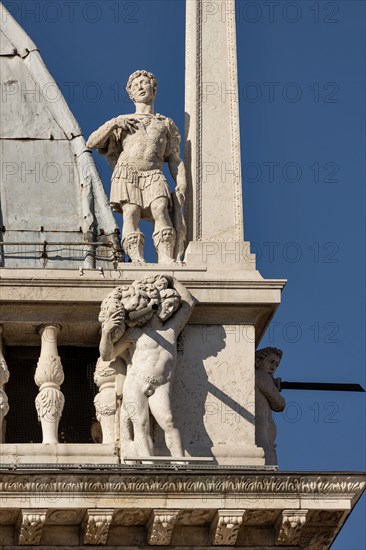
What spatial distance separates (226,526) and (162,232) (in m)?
5.26

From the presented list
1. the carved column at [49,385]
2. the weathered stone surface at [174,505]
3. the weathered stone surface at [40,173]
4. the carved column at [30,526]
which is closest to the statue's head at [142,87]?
the carved column at [49,385]

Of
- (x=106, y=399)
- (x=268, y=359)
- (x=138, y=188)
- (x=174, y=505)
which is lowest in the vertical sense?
(x=174, y=505)

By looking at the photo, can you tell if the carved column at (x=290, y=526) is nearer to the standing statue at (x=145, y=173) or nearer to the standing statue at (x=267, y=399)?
the standing statue at (x=267, y=399)

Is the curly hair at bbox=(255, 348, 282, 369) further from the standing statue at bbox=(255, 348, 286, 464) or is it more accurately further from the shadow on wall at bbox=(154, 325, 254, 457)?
the shadow on wall at bbox=(154, 325, 254, 457)

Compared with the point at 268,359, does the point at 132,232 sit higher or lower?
higher

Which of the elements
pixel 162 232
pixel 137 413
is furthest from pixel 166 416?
pixel 162 232

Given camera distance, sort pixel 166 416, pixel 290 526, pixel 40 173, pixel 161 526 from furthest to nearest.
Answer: pixel 40 173, pixel 166 416, pixel 290 526, pixel 161 526

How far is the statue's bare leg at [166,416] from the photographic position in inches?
1641

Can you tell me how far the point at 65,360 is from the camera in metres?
44.3

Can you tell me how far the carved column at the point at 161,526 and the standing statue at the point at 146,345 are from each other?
4.84ft

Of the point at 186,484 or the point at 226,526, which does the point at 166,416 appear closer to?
the point at 186,484

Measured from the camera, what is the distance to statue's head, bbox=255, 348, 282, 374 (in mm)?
43812

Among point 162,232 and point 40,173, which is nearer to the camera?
point 162,232

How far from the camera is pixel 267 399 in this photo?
43438mm
